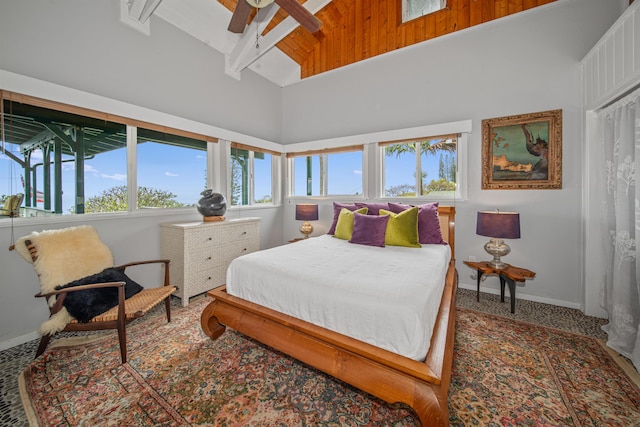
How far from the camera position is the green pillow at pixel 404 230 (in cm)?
269

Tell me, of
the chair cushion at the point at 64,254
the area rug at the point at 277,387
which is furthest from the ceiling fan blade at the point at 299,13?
the area rug at the point at 277,387

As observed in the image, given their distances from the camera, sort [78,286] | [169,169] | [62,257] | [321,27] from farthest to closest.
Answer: [321,27]
[169,169]
[62,257]
[78,286]

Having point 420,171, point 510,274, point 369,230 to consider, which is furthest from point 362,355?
point 420,171

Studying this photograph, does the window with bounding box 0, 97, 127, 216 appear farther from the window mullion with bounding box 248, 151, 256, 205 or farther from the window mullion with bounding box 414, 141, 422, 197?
the window mullion with bounding box 414, 141, 422, 197

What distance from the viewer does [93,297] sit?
1.91 metres

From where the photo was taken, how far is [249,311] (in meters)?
1.88

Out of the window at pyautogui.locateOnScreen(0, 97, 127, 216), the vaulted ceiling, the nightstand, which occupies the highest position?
the vaulted ceiling

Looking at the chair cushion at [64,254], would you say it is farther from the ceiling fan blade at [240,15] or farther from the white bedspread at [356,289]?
the ceiling fan blade at [240,15]

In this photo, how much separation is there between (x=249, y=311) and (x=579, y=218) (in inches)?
140

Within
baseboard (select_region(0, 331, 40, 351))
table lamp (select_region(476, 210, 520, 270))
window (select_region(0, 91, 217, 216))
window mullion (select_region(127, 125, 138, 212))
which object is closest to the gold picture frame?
table lamp (select_region(476, 210, 520, 270))

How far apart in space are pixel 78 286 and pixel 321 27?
4.36 meters

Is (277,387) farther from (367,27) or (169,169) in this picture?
(367,27)

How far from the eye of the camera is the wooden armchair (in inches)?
71.0

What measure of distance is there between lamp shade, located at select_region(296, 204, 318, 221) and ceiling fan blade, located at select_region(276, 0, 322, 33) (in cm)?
241
